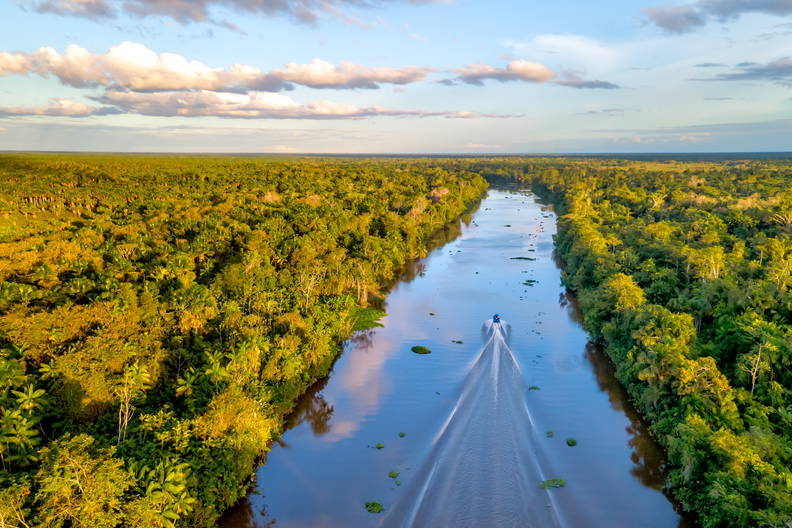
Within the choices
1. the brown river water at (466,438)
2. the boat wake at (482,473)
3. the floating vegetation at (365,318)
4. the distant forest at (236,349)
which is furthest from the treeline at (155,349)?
the boat wake at (482,473)

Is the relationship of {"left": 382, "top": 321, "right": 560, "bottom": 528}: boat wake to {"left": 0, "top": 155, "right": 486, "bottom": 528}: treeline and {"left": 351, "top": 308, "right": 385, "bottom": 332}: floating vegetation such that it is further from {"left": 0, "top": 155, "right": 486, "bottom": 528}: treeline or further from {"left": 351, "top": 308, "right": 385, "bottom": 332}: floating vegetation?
{"left": 351, "top": 308, "right": 385, "bottom": 332}: floating vegetation

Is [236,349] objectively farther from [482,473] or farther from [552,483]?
[552,483]

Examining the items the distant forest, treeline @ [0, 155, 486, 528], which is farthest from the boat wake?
treeline @ [0, 155, 486, 528]

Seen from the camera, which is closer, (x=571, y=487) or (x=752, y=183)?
(x=571, y=487)

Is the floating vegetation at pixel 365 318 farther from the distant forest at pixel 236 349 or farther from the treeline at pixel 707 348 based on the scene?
the treeline at pixel 707 348

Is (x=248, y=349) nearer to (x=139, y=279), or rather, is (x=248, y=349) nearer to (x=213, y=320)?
(x=213, y=320)

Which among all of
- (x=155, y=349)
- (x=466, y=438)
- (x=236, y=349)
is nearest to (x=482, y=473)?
(x=466, y=438)

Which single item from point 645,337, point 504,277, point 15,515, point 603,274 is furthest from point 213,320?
point 504,277
